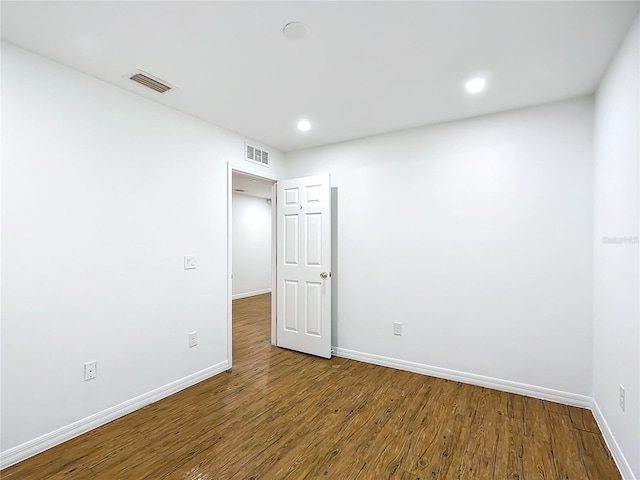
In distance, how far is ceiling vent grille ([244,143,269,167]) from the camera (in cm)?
355

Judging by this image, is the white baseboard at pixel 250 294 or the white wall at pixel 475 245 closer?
the white wall at pixel 475 245

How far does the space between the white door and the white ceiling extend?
1157mm

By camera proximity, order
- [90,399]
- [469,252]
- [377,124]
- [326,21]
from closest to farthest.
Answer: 1. [326,21]
2. [90,399]
3. [469,252]
4. [377,124]

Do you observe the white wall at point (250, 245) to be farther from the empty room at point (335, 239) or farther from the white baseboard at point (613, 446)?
the white baseboard at point (613, 446)

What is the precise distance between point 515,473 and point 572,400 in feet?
3.87

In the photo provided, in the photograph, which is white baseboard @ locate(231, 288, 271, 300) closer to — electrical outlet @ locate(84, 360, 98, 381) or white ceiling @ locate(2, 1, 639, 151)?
electrical outlet @ locate(84, 360, 98, 381)

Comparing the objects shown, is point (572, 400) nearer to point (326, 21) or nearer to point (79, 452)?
point (326, 21)

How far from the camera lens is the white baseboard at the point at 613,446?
1707mm

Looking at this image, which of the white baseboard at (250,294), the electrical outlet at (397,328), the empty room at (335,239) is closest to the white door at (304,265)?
the empty room at (335,239)

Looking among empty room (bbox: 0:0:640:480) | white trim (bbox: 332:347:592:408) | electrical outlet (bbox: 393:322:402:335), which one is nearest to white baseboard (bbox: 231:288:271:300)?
empty room (bbox: 0:0:640:480)

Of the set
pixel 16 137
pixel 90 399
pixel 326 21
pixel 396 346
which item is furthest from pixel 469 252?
pixel 16 137

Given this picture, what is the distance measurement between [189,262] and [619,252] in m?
3.22

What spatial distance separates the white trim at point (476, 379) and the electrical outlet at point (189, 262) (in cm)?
191

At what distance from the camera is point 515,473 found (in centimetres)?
180
